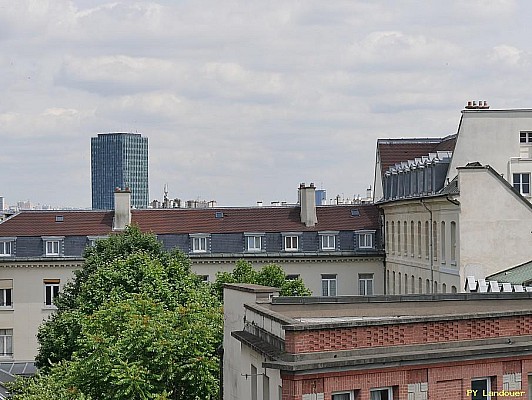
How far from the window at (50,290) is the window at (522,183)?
111 ft

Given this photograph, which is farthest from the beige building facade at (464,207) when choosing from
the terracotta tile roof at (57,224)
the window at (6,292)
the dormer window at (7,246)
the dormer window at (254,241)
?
the window at (6,292)

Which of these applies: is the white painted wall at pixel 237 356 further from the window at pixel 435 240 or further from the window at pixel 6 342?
the window at pixel 6 342

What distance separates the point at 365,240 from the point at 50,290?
73.2 feet

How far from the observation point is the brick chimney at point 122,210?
247 ft

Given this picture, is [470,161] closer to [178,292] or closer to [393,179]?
[393,179]

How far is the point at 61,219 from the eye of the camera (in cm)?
7606

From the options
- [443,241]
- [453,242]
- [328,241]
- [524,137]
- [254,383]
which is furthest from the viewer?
[328,241]

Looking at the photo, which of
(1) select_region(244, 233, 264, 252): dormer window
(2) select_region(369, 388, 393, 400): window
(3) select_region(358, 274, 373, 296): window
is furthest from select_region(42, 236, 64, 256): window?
(2) select_region(369, 388, 393, 400): window

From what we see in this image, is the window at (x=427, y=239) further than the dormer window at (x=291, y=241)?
No

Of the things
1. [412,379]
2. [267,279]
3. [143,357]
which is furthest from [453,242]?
[412,379]

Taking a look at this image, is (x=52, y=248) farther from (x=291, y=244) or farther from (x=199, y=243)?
(x=291, y=244)

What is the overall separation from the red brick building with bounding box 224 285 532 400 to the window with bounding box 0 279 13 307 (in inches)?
2066

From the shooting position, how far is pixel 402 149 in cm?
7712

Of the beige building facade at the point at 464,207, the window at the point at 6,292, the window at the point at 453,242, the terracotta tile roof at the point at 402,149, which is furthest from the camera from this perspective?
the terracotta tile roof at the point at 402,149
